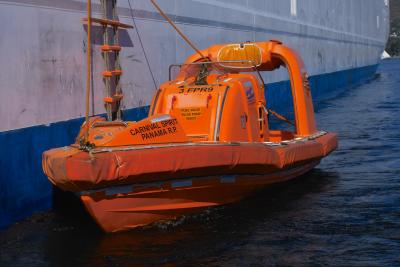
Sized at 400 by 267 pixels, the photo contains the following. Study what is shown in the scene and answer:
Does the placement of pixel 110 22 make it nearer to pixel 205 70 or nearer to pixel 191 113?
pixel 205 70

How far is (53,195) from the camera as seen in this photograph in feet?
28.3

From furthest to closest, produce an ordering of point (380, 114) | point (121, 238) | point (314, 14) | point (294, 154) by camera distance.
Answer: point (314, 14) → point (380, 114) → point (294, 154) → point (121, 238)

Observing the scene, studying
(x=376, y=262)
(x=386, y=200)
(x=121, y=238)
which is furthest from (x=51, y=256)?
(x=386, y=200)

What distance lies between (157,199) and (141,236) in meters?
0.38

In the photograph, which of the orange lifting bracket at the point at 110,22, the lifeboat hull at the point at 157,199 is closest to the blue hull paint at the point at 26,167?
the lifeboat hull at the point at 157,199

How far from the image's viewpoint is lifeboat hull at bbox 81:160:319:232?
22.6 feet

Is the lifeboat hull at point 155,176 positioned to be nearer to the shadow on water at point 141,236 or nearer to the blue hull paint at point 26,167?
the shadow on water at point 141,236

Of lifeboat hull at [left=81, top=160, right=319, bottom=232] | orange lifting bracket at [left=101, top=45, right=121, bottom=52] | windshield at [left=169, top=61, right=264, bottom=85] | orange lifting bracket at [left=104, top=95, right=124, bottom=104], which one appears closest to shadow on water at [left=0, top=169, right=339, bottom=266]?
lifeboat hull at [left=81, top=160, right=319, bottom=232]

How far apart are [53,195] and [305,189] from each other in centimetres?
309

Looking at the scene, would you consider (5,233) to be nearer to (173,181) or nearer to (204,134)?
(173,181)

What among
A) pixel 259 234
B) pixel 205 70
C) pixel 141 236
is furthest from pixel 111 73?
pixel 259 234

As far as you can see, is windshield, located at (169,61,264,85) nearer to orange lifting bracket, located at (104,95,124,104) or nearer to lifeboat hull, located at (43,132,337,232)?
orange lifting bracket, located at (104,95,124,104)

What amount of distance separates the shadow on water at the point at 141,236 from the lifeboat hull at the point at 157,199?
139 millimetres

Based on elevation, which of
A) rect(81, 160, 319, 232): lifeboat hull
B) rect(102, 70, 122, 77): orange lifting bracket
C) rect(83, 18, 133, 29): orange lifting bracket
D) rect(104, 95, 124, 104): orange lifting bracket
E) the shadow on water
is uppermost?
rect(83, 18, 133, 29): orange lifting bracket
